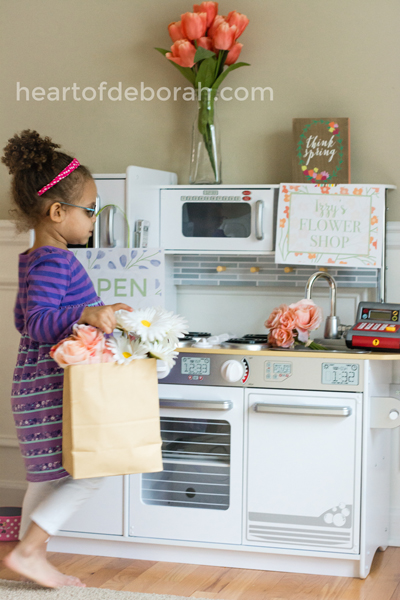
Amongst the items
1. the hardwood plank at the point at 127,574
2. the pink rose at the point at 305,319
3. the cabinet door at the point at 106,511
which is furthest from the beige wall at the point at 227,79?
the hardwood plank at the point at 127,574

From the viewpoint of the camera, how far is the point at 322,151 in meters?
2.39

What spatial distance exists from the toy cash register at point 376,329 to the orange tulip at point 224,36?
1097 millimetres

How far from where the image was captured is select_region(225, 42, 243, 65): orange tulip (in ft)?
8.04

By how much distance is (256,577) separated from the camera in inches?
81.0

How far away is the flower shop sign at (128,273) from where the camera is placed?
2379mm

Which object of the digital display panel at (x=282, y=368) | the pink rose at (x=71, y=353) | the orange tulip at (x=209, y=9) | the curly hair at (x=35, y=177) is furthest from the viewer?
the orange tulip at (x=209, y=9)

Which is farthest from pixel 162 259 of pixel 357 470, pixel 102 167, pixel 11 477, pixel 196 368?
pixel 11 477

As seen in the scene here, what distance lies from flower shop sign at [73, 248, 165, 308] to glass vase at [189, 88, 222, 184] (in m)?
0.37

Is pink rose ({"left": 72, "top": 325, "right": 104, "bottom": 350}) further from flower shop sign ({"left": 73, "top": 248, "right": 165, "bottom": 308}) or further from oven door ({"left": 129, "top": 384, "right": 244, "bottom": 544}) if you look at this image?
flower shop sign ({"left": 73, "top": 248, "right": 165, "bottom": 308})

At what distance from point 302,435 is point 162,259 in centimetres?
82

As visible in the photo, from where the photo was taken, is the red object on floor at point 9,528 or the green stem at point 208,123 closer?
the red object on floor at point 9,528

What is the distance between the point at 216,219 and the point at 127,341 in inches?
37.2

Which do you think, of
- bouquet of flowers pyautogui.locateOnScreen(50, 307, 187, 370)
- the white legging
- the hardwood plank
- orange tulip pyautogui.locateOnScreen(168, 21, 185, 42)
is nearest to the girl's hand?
bouquet of flowers pyautogui.locateOnScreen(50, 307, 187, 370)

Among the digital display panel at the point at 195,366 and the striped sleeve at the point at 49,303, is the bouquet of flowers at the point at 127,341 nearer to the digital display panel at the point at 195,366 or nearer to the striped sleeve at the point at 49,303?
the striped sleeve at the point at 49,303
